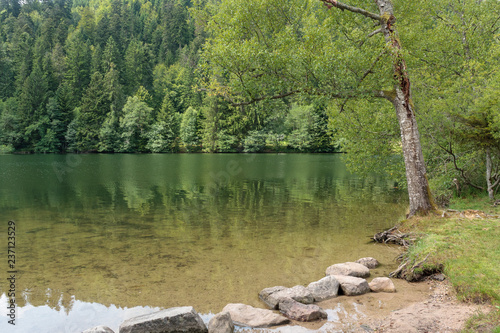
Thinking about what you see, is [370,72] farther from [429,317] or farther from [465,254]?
[429,317]

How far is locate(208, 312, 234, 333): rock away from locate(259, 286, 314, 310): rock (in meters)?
1.24

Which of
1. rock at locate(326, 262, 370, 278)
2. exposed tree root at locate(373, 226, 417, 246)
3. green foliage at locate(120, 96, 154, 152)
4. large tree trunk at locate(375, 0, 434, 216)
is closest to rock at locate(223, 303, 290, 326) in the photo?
rock at locate(326, 262, 370, 278)

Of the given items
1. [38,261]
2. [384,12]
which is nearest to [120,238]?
[38,261]

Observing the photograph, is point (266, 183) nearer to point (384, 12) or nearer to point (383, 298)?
point (384, 12)

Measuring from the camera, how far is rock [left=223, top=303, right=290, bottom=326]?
5.85m

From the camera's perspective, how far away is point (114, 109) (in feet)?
279

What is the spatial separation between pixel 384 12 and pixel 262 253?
8.89 metres

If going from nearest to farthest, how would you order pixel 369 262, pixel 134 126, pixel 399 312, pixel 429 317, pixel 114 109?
pixel 429 317 → pixel 399 312 → pixel 369 262 → pixel 134 126 → pixel 114 109

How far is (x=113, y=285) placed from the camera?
7.80 meters

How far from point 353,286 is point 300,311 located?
1.61m

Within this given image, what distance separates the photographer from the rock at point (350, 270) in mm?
8109

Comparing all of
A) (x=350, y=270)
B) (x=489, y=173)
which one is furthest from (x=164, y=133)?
(x=350, y=270)

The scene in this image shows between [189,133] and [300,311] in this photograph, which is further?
[189,133]

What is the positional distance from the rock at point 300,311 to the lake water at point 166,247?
932 millimetres
